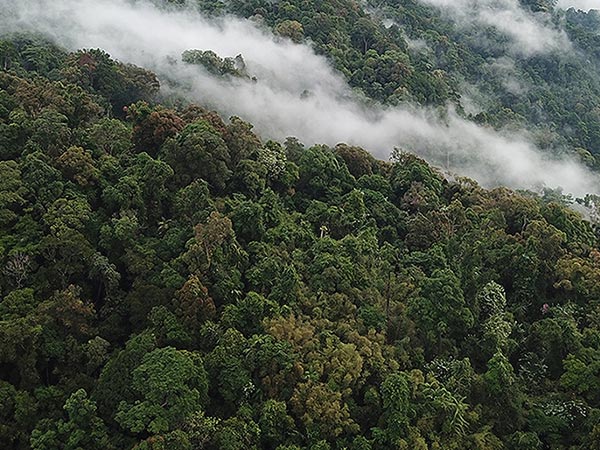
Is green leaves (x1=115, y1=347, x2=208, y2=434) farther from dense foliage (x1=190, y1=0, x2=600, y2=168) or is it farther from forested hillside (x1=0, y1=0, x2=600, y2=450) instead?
dense foliage (x1=190, y1=0, x2=600, y2=168)

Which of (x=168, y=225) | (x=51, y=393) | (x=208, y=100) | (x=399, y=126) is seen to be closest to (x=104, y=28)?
(x=208, y=100)

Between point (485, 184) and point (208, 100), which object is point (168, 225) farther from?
point (485, 184)

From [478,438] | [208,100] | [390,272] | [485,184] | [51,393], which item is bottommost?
[51,393]

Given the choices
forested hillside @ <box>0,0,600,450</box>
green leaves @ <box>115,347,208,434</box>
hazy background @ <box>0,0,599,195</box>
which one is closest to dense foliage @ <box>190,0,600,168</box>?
hazy background @ <box>0,0,599,195</box>

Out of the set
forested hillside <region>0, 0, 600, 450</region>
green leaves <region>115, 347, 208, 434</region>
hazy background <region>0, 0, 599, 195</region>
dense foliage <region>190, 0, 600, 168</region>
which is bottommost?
green leaves <region>115, 347, 208, 434</region>

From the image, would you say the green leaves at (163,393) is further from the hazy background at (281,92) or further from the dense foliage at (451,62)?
the dense foliage at (451,62)

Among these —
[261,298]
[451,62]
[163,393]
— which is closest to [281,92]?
[451,62]

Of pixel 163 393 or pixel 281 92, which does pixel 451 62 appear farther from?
pixel 163 393
